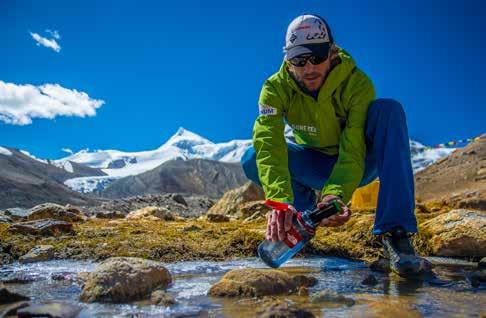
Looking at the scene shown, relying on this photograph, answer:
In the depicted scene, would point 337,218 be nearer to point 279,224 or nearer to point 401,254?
point 279,224

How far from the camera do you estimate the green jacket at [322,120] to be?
368 centimetres

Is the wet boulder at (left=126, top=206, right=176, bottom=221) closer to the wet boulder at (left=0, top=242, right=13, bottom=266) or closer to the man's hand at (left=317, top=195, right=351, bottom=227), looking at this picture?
the wet boulder at (left=0, top=242, right=13, bottom=266)

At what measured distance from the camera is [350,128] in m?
3.96

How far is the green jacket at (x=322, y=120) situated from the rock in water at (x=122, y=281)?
985 mm

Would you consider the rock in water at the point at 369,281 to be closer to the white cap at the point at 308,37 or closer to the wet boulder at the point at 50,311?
the white cap at the point at 308,37

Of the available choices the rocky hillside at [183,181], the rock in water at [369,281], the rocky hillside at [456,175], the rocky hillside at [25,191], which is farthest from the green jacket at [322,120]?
the rocky hillside at [183,181]

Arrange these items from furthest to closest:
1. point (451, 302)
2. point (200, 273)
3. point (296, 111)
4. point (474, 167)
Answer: point (474, 167) → point (296, 111) → point (200, 273) → point (451, 302)

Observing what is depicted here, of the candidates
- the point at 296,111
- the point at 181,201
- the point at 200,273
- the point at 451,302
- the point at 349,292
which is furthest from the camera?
the point at 181,201

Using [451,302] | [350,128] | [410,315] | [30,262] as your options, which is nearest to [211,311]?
[410,315]

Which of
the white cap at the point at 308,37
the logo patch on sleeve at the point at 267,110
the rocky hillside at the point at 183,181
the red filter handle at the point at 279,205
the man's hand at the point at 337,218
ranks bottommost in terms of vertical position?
the man's hand at the point at 337,218

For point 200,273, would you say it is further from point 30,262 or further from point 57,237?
point 57,237

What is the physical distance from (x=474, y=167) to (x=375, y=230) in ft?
134

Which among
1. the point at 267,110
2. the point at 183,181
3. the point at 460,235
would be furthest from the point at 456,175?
the point at 183,181

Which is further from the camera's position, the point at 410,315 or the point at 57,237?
the point at 57,237
